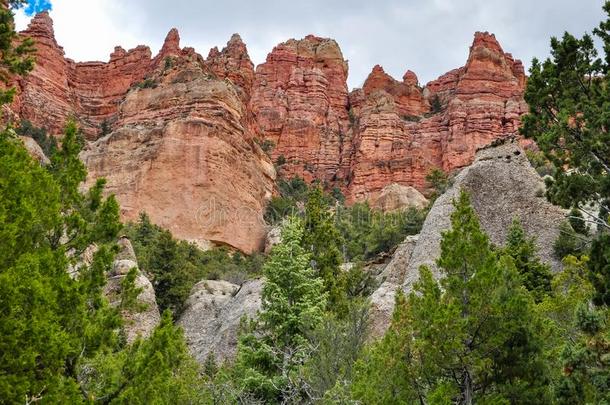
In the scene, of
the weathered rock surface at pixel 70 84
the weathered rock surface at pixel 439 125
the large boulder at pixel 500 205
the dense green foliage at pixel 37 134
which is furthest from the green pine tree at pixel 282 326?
the weathered rock surface at pixel 439 125

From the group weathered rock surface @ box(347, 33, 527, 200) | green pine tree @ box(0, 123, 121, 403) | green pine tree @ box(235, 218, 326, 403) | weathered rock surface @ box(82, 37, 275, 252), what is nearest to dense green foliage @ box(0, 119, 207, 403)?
green pine tree @ box(0, 123, 121, 403)

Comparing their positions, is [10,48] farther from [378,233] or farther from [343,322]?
[378,233]

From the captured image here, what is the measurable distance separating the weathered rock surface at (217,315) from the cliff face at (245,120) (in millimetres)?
19191

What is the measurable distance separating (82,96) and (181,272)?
60332 mm

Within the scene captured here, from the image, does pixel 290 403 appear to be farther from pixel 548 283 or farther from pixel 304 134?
pixel 304 134

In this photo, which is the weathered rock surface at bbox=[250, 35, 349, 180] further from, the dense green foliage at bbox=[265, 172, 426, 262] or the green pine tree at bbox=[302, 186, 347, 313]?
the green pine tree at bbox=[302, 186, 347, 313]

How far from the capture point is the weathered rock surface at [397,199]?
220 ft

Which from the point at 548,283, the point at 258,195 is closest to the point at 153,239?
the point at 258,195

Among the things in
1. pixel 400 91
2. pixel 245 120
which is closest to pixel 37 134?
pixel 245 120

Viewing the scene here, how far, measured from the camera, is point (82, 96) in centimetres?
8931

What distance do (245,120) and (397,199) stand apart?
17.1m

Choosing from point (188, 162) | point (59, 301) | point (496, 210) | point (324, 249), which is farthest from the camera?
point (188, 162)

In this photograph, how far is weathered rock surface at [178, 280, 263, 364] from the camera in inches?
1147

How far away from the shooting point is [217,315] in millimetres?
32875
